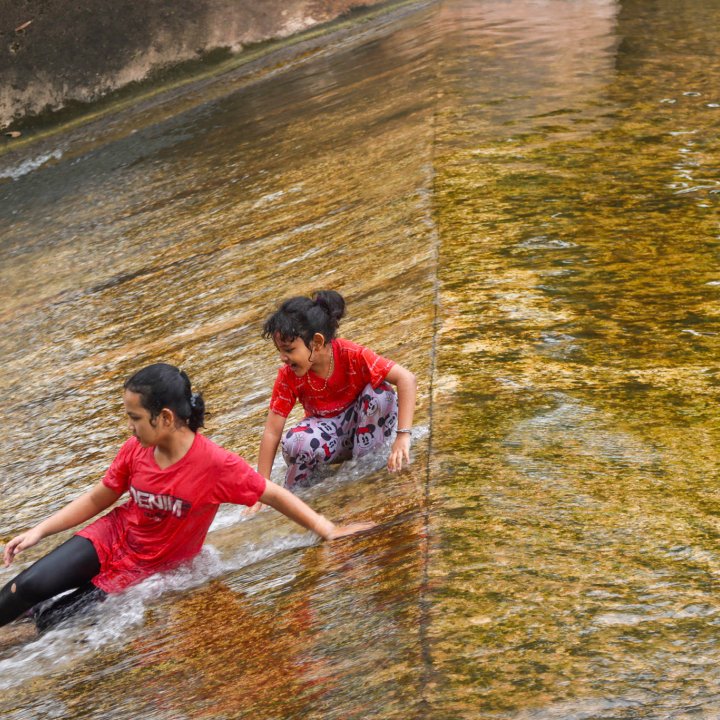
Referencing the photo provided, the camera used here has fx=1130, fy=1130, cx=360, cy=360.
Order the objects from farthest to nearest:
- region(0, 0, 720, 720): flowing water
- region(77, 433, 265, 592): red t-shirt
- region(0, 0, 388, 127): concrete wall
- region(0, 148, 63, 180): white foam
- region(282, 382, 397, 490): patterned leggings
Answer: region(0, 0, 388, 127): concrete wall, region(0, 148, 63, 180): white foam, region(282, 382, 397, 490): patterned leggings, region(77, 433, 265, 592): red t-shirt, region(0, 0, 720, 720): flowing water

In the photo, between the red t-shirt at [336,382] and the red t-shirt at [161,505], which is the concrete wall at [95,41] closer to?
the red t-shirt at [336,382]

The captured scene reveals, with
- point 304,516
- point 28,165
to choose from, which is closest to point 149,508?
point 304,516

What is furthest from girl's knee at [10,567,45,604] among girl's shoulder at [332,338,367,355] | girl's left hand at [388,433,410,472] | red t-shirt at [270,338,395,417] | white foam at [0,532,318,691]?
girl's shoulder at [332,338,367,355]

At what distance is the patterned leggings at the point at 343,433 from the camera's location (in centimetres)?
398

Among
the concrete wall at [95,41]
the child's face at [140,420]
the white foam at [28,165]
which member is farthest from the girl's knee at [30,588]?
the concrete wall at [95,41]

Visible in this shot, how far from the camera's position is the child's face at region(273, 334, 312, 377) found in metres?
3.71

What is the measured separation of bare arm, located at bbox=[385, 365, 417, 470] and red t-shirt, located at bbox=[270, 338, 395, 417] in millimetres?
70

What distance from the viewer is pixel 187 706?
2688mm

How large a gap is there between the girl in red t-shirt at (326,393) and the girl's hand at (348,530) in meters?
0.31

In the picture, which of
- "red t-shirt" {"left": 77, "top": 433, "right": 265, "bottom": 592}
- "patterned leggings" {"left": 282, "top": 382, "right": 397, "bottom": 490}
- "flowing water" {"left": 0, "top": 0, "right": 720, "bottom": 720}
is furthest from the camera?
"patterned leggings" {"left": 282, "top": 382, "right": 397, "bottom": 490}

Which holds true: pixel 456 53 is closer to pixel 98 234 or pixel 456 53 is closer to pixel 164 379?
pixel 98 234

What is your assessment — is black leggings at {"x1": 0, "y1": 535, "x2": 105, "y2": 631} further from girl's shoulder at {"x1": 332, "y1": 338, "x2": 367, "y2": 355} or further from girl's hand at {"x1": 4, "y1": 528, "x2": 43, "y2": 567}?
girl's shoulder at {"x1": 332, "y1": 338, "x2": 367, "y2": 355}

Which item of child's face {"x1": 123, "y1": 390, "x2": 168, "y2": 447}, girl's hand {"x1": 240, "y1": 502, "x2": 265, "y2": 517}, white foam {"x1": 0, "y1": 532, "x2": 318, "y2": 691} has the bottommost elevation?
girl's hand {"x1": 240, "y1": 502, "x2": 265, "y2": 517}

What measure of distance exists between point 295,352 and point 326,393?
1.08 ft
